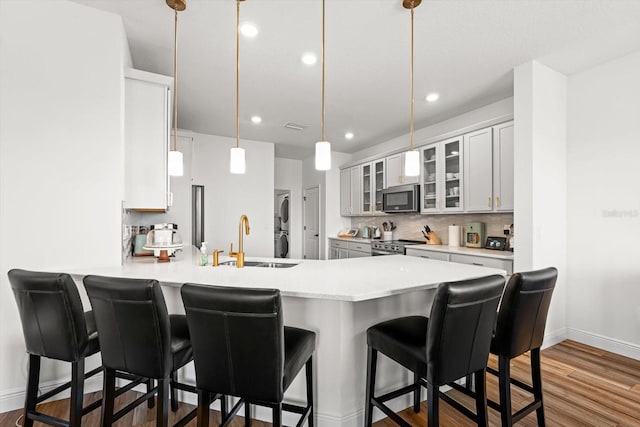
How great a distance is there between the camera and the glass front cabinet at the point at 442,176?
158 inches

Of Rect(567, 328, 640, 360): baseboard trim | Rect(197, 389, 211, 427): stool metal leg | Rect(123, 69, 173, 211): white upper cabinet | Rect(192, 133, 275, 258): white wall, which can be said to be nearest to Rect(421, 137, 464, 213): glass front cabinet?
Rect(567, 328, 640, 360): baseboard trim

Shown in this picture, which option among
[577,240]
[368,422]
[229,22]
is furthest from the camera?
[577,240]

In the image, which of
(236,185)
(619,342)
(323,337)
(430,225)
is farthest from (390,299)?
(236,185)

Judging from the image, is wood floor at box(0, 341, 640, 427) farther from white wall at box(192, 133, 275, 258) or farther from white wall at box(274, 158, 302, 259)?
white wall at box(274, 158, 302, 259)

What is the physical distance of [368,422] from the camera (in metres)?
1.70

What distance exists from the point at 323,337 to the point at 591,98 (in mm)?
3357

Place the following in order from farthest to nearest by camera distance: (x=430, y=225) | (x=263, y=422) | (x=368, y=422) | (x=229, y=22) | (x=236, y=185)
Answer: (x=236, y=185)
(x=430, y=225)
(x=229, y=22)
(x=263, y=422)
(x=368, y=422)

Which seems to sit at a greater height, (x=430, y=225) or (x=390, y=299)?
(x=430, y=225)

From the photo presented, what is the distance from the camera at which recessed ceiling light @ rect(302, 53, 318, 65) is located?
2766 millimetres

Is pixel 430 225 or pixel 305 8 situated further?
pixel 430 225

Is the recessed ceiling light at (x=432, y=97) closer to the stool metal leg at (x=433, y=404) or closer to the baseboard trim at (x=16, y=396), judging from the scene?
the stool metal leg at (x=433, y=404)

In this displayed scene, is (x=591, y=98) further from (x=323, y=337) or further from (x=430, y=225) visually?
(x=323, y=337)

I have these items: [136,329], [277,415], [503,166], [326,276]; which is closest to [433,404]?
[277,415]

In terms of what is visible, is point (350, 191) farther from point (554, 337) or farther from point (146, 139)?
point (146, 139)
